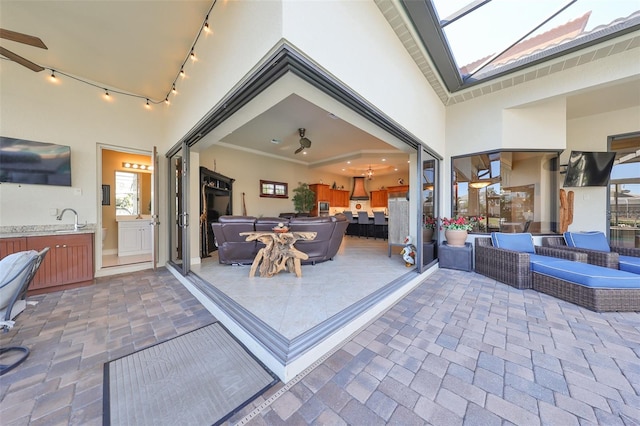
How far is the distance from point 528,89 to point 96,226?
7.82m

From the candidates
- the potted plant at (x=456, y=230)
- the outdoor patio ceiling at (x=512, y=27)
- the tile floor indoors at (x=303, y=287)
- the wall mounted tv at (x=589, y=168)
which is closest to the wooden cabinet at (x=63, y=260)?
the tile floor indoors at (x=303, y=287)

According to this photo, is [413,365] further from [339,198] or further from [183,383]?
[339,198]

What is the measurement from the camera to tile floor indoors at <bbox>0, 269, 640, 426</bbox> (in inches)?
47.4

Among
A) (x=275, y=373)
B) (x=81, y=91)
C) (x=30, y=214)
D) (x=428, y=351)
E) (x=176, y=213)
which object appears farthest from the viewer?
(x=176, y=213)

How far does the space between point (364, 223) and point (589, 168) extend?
18.3 feet

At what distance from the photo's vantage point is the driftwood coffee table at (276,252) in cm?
335

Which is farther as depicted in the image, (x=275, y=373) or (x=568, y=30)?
(x=568, y=30)

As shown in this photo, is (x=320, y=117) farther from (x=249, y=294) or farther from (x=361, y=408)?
Result: (x=361, y=408)

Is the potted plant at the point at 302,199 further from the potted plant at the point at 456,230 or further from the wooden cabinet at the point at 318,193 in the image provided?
the potted plant at the point at 456,230

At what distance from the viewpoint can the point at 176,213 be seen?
4340 mm

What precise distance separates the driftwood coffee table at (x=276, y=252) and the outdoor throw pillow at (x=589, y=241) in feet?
14.8

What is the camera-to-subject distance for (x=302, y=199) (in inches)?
321

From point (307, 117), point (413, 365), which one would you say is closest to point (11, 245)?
point (307, 117)

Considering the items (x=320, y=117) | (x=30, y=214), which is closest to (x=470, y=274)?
(x=320, y=117)
